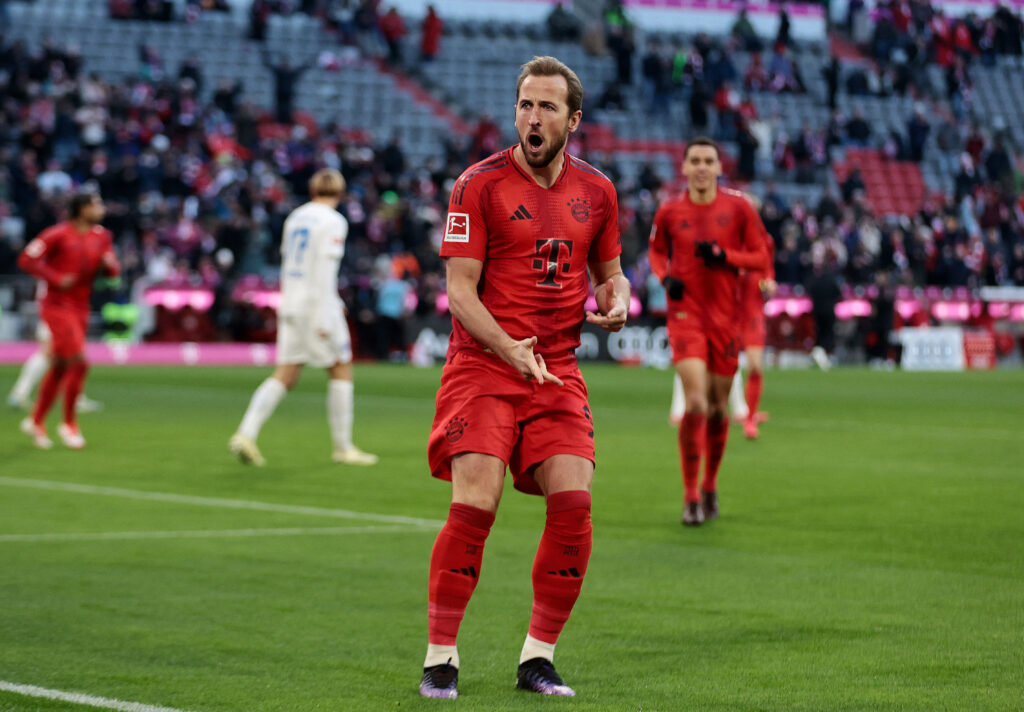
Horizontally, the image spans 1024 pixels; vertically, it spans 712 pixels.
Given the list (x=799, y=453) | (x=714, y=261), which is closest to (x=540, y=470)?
(x=714, y=261)

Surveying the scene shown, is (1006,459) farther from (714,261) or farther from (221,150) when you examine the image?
(221,150)

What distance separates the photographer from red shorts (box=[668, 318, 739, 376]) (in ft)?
32.5

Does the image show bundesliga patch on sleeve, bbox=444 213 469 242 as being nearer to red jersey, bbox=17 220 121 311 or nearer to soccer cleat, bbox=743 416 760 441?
red jersey, bbox=17 220 121 311

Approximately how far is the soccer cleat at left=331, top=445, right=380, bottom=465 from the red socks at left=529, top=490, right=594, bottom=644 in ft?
26.2

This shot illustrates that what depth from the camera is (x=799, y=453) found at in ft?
47.6

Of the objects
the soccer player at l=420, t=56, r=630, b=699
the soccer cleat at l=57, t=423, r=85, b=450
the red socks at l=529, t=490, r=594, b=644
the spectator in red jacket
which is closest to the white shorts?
the soccer cleat at l=57, t=423, r=85, b=450

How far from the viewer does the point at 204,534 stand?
9172mm

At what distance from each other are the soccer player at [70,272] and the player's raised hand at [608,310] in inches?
356

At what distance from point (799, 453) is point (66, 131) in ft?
72.1

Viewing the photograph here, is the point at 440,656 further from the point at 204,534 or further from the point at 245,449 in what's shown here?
the point at 245,449

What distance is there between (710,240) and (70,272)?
645cm

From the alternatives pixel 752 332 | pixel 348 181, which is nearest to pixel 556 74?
pixel 752 332

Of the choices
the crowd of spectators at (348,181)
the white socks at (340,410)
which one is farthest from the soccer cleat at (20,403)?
the crowd of spectators at (348,181)

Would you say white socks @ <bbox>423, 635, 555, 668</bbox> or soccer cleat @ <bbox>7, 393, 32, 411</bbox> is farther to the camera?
soccer cleat @ <bbox>7, 393, 32, 411</bbox>
